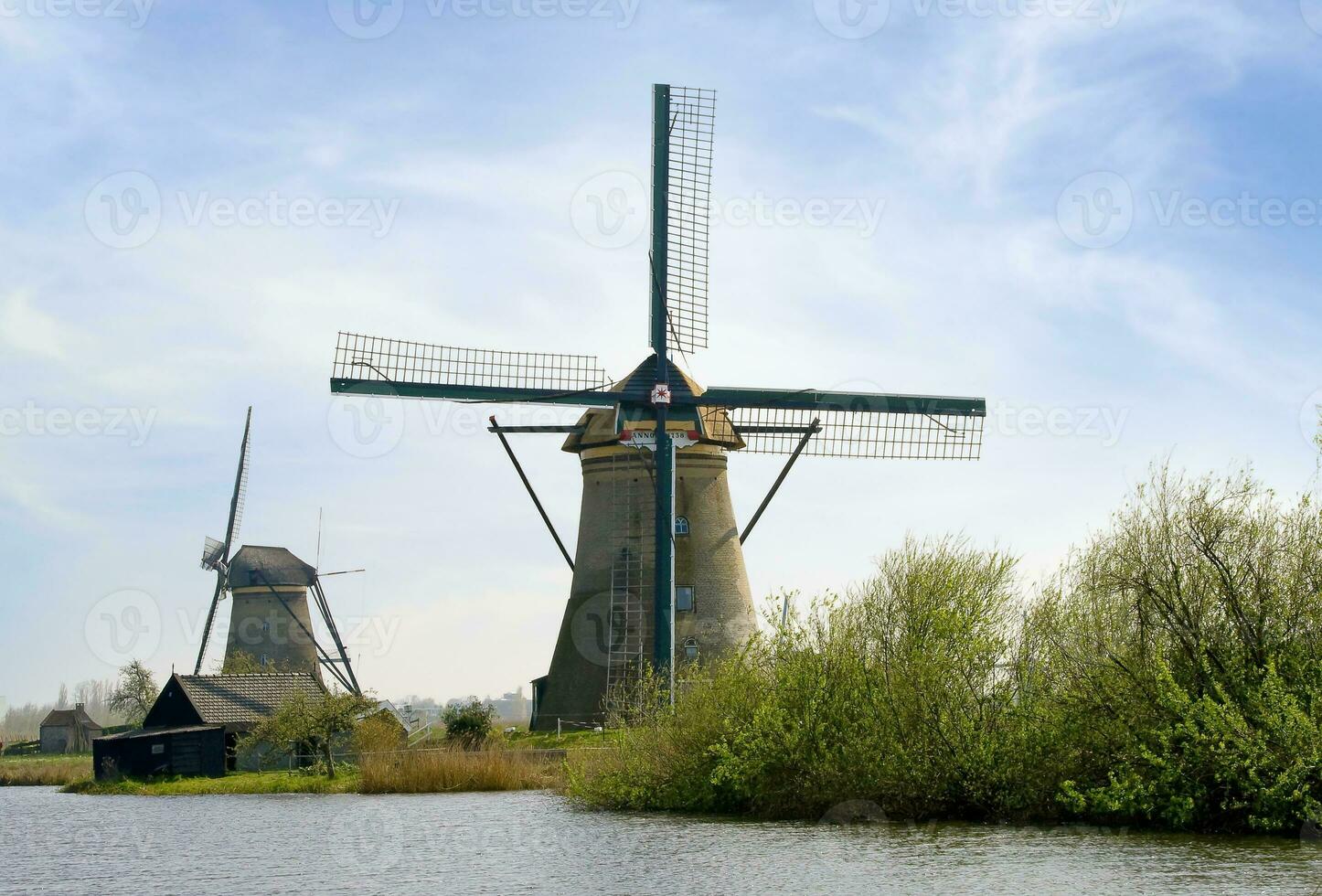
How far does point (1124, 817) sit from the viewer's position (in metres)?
21.1

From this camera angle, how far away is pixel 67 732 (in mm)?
72812

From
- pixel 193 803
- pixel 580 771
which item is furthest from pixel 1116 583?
pixel 193 803

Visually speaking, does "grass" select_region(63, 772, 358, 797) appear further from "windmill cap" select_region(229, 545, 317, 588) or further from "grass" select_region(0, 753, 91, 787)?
"windmill cap" select_region(229, 545, 317, 588)

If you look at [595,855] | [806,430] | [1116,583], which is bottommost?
[595,855]

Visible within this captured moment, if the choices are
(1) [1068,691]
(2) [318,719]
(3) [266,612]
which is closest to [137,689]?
(3) [266,612]

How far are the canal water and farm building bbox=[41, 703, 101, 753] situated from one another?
48.7 meters

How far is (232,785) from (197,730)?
10.7ft

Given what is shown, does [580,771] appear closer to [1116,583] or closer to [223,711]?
[1116,583]

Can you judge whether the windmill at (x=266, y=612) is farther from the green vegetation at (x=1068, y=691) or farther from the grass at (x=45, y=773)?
the green vegetation at (x=1068, y=691)

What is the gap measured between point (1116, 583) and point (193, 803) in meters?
21.8

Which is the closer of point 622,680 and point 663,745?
point 663,745

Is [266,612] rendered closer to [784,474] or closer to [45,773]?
[45,773]

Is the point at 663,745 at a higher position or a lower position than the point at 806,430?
lower

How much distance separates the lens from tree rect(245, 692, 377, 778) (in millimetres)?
36625
